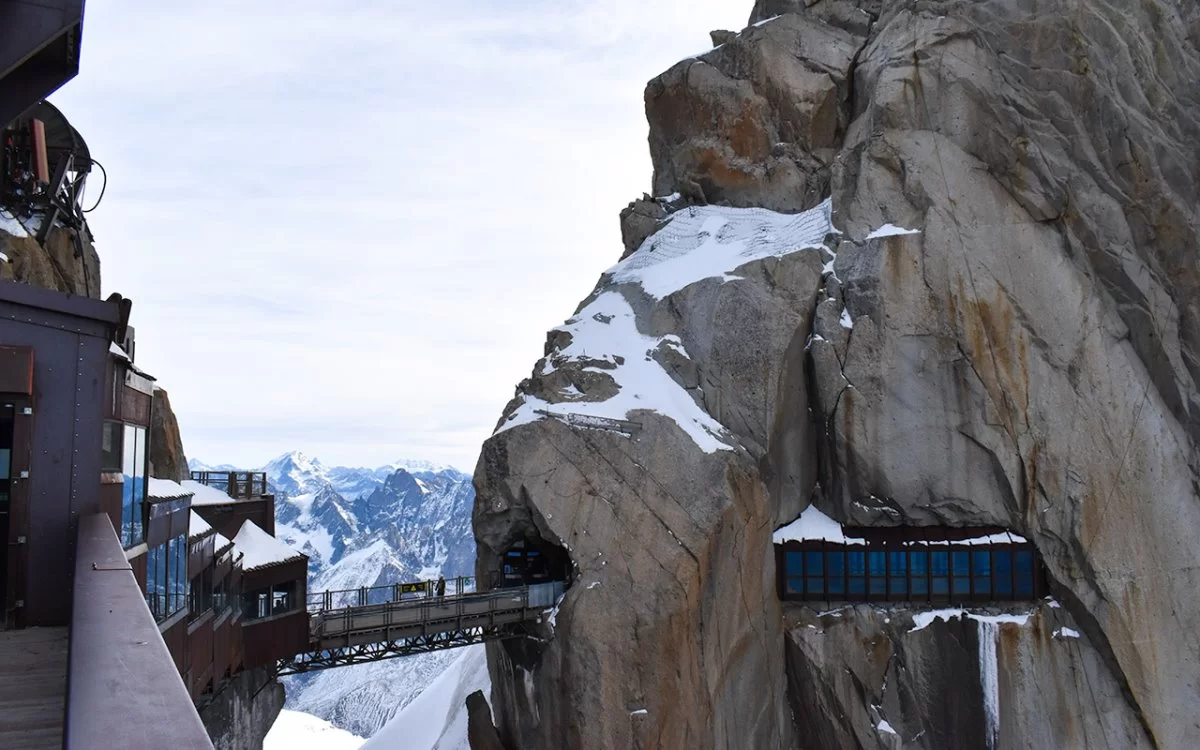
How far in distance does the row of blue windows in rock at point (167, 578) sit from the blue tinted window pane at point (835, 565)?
3127cm

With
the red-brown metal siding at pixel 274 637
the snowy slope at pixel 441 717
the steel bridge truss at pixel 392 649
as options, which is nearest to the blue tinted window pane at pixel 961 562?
the steel bridge truss at pixel 392 649

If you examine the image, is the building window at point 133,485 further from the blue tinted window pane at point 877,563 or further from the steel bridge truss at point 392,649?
the blue tinted window pane at point 877,563

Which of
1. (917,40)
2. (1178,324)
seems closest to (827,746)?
(1178,324)

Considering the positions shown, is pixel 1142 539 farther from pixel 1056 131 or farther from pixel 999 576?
pixel 1056 131

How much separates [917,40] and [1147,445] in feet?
80.8

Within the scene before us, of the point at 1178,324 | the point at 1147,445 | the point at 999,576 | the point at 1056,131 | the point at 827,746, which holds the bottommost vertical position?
the point at 827,746

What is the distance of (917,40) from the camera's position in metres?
54.2

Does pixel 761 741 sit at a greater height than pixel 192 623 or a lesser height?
lesser

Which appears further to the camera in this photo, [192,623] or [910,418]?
[910,418]

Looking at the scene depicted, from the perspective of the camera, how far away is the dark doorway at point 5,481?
12.3 metres

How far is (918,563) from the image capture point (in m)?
47.5

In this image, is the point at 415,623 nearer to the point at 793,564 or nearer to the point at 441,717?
the point at 793,564

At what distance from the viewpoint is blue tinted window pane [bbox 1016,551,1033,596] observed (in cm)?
4681

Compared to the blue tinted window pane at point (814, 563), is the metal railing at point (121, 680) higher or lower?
higher
